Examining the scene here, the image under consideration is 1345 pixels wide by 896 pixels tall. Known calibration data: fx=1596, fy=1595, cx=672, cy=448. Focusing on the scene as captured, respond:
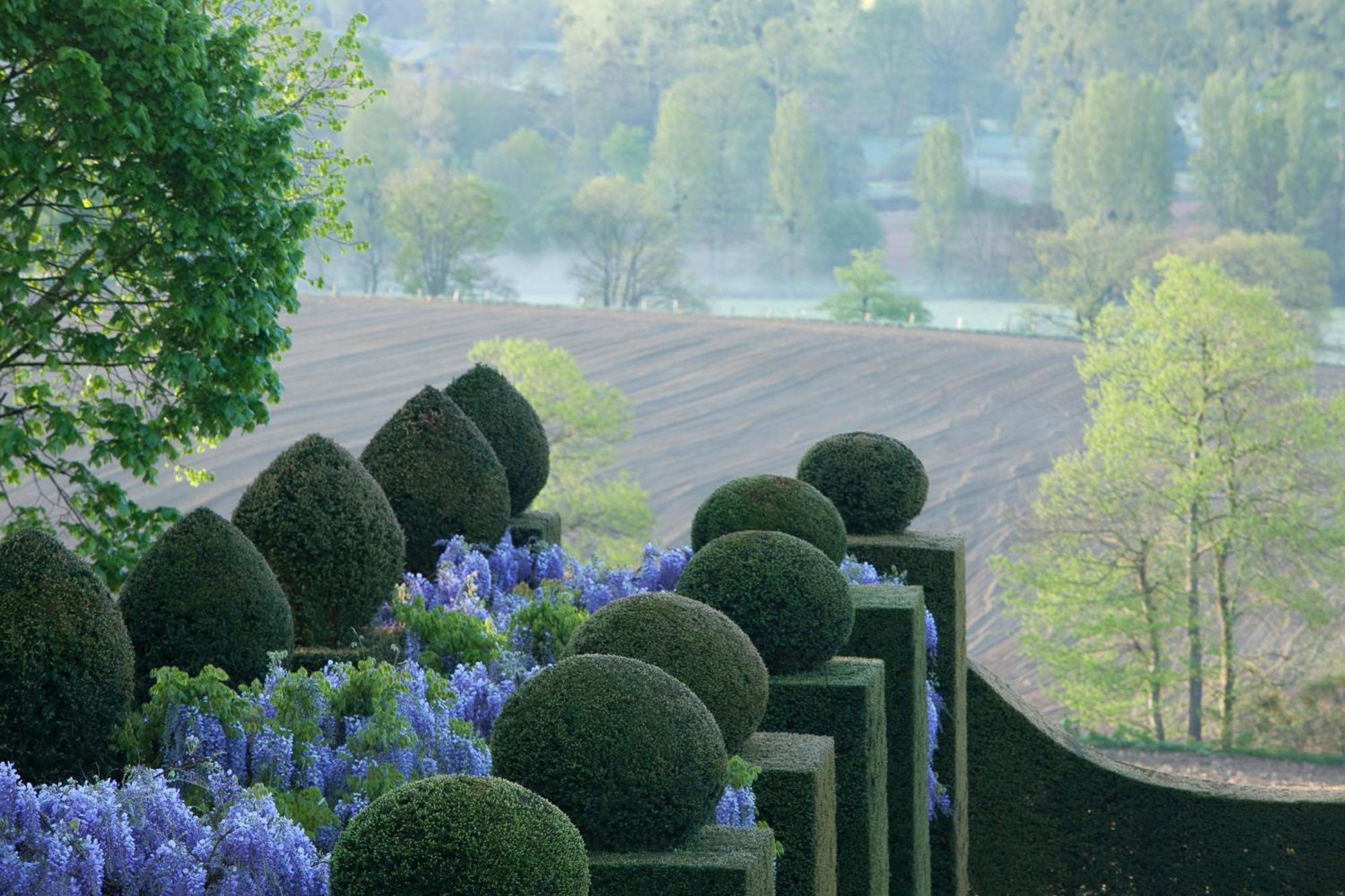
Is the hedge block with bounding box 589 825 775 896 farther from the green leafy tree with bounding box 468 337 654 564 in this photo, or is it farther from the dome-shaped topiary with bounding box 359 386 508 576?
the green leafy tree with bounding box 468 337 654 564

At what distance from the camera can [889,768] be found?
865 centimetres

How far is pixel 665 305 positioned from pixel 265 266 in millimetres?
53635

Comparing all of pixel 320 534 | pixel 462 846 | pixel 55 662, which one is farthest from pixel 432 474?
pixel 462 846

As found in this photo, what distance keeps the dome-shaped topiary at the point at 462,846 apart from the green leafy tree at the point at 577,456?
3016cm

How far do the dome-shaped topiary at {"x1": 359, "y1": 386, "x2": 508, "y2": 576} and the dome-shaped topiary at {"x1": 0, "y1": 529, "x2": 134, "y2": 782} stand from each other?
3740 mm

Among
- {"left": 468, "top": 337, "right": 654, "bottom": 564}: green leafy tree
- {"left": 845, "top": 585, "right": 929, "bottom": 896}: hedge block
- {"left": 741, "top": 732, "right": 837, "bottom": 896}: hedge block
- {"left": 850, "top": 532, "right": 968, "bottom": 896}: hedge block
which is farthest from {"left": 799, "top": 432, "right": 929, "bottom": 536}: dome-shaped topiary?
{"left": 468, "top": 337, "right": 654, "bottom": 564}: green leafy tree

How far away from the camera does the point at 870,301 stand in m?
59.6

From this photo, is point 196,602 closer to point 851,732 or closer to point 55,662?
point 55,662

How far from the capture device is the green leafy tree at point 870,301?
58750mm

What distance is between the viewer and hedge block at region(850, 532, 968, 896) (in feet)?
31.2

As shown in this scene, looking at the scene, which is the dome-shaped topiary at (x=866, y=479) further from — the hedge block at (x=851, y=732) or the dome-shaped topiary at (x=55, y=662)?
the dome-shaped topiary at (x=55, y=662)

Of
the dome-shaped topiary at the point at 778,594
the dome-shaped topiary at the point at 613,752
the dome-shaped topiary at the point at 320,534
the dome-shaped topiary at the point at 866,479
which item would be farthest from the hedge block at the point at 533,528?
the dome-shaped topiary at the point at 613,752

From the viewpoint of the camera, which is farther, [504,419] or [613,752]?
[504,419]

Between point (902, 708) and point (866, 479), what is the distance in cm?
172
